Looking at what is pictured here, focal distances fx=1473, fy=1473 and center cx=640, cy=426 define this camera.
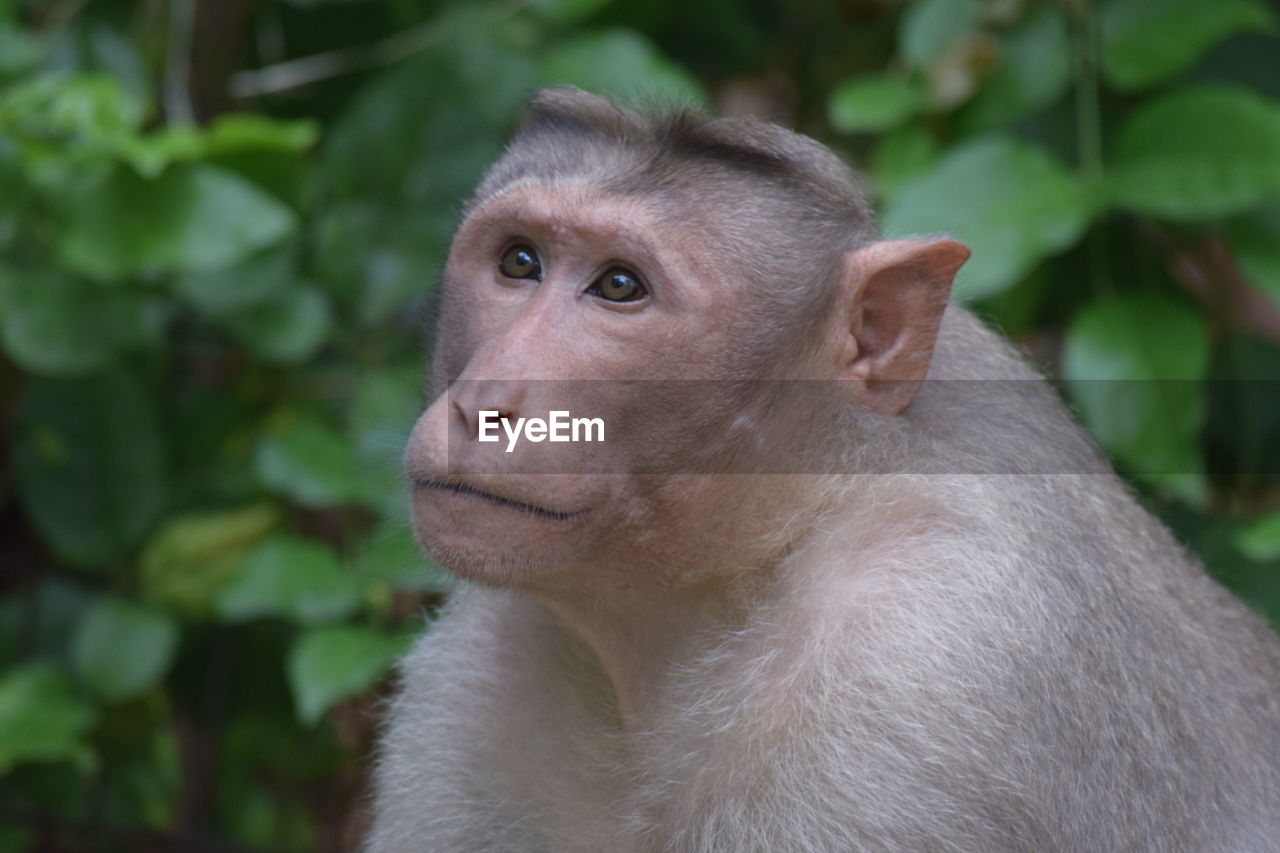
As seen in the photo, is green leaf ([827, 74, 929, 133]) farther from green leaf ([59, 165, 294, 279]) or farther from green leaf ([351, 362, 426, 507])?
green leaf ([59, 165, 294, 279])

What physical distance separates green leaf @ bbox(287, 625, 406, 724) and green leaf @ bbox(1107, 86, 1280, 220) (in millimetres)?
2189

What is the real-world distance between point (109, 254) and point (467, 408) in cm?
193

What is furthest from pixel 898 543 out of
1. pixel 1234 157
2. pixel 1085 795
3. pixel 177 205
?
pixel 177 205

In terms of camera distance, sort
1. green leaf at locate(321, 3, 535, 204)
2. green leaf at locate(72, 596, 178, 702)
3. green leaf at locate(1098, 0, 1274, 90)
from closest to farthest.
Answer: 1. green leaf at locate(1098, 0, 1274, 90)
2. green leaf at locate(72, 596, 178, 702)
3. green leaf at locate(321, 3, 535, 204)

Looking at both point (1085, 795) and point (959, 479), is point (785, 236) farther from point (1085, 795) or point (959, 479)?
point (1085, 795)

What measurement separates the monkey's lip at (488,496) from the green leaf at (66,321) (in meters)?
1.99

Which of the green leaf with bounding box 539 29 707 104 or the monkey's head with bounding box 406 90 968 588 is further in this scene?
the green leaf with bounding box 539 29 707 104

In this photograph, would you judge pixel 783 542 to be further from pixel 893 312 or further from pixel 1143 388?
pixel 1143 388

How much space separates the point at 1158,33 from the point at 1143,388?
0.99 metres

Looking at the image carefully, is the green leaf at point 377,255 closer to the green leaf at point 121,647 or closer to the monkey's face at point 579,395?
the green leaf at point 121,647

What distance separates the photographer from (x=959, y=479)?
2406 mm

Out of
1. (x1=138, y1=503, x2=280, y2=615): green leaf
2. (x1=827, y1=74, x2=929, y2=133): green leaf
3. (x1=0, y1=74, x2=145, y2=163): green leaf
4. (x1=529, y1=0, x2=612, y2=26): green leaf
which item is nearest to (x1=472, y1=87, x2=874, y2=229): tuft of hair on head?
(x1=0, y1=74, x2=145, y2=163): green leaf

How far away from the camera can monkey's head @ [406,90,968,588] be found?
2.22 m

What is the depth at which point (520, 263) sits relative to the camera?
8.07 feet
